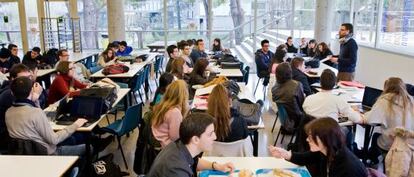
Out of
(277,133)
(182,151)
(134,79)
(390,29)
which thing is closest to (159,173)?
(182,151)

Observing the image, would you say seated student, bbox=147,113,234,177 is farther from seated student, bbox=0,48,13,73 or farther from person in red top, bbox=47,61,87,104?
seated student, bbox=0,48,13,73

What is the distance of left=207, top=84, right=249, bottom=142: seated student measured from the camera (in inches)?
121

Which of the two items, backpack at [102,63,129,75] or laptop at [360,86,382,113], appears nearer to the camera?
laptop at [360,86,382,113]

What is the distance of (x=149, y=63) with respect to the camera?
8156 mm

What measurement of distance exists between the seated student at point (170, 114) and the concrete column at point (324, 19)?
780 cm

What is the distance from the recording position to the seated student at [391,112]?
3.45m

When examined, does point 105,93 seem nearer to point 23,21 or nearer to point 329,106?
point 329,106

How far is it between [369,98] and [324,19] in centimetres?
626

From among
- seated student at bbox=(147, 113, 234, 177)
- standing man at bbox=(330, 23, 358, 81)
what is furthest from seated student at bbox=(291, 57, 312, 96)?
seated student at bbox=(147, 113, 234, 177)

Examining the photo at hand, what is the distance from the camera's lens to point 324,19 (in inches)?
398

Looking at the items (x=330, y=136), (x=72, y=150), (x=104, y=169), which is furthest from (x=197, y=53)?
(x=330, y=136)

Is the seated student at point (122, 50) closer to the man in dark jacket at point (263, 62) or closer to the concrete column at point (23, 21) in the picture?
→ the man in dark jacket at point (263, 62)

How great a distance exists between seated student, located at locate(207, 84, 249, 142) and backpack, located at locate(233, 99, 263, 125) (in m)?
0.49

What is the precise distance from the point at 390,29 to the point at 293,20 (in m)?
3.27
